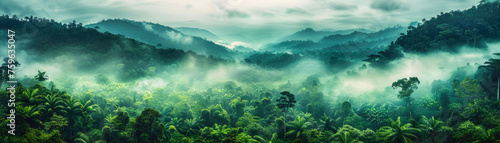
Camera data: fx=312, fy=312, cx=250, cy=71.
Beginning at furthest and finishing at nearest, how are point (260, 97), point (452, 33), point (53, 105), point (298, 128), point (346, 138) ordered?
point (452, 33) < point (260, 97) < point (298, 128) < point (53, 105) < point (346, 138)

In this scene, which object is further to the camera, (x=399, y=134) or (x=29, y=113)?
(x=399, y=134)

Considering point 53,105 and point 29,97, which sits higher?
point 29,97

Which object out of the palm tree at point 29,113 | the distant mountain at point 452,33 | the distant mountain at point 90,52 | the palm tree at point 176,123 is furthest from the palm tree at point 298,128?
the distant mountain at point 90,52

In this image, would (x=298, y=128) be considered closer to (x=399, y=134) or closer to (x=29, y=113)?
(x=399, y=134)

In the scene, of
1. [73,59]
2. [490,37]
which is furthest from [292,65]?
[73,59]

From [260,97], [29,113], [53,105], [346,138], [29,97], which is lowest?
[260,97]

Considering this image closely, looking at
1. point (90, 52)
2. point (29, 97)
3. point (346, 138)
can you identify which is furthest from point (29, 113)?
point (90, 52)

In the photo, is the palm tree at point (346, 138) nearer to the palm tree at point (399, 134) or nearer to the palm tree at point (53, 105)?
the palm tree at point (399, 134)

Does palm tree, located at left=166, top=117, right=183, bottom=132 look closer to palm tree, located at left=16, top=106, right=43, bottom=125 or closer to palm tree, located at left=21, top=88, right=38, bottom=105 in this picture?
palm tree, located at left=16, top=106, right=43, bottom=125
